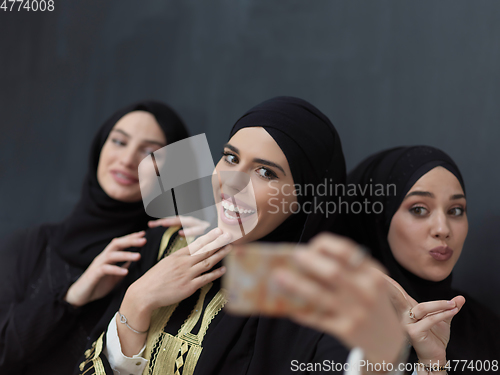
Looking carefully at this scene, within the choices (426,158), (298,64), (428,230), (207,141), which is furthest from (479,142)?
(207,141)

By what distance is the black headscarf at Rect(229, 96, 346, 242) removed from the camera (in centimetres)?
100

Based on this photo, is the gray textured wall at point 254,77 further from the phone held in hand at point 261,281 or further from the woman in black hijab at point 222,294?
the phone held in hand at point 261,281

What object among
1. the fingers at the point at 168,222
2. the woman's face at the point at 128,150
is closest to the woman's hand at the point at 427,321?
the fingers at the point at 168,222

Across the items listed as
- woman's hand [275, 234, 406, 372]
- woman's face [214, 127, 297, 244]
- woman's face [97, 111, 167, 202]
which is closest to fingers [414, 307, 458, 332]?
woman's face [214, 127, 297, 244]

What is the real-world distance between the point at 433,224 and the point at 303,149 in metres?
0.42

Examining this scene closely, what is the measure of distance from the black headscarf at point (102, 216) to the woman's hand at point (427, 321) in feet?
3.09

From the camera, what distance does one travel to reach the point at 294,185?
1003mm

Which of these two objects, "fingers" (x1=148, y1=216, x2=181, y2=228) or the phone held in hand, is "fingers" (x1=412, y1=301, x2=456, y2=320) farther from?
"fingers" (x1=148, y1=216, x2=181, y2=228)

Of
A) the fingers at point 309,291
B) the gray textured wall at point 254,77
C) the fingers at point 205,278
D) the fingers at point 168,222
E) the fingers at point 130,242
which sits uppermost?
the gray textured wall at point 254,77

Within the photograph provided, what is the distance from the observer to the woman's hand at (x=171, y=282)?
3.22 feet

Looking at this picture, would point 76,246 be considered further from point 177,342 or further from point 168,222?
point 177,342

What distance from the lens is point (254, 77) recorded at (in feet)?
5.54

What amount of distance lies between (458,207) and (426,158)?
163 mm

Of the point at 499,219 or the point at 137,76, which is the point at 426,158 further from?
the point at 137,76
